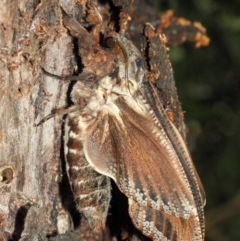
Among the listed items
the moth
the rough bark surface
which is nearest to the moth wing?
the moth

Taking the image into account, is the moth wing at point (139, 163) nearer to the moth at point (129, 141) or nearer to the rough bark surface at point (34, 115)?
the moth at point (129, 141)

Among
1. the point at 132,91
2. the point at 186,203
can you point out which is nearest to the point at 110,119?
the point at 132,91

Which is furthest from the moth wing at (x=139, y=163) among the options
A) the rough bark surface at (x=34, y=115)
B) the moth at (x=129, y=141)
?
the rough bark surface at (x=34, y=115)

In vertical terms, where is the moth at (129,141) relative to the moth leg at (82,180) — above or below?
above

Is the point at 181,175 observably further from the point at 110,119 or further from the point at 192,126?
the point at 192,126

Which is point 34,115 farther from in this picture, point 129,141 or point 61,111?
point 129,141
